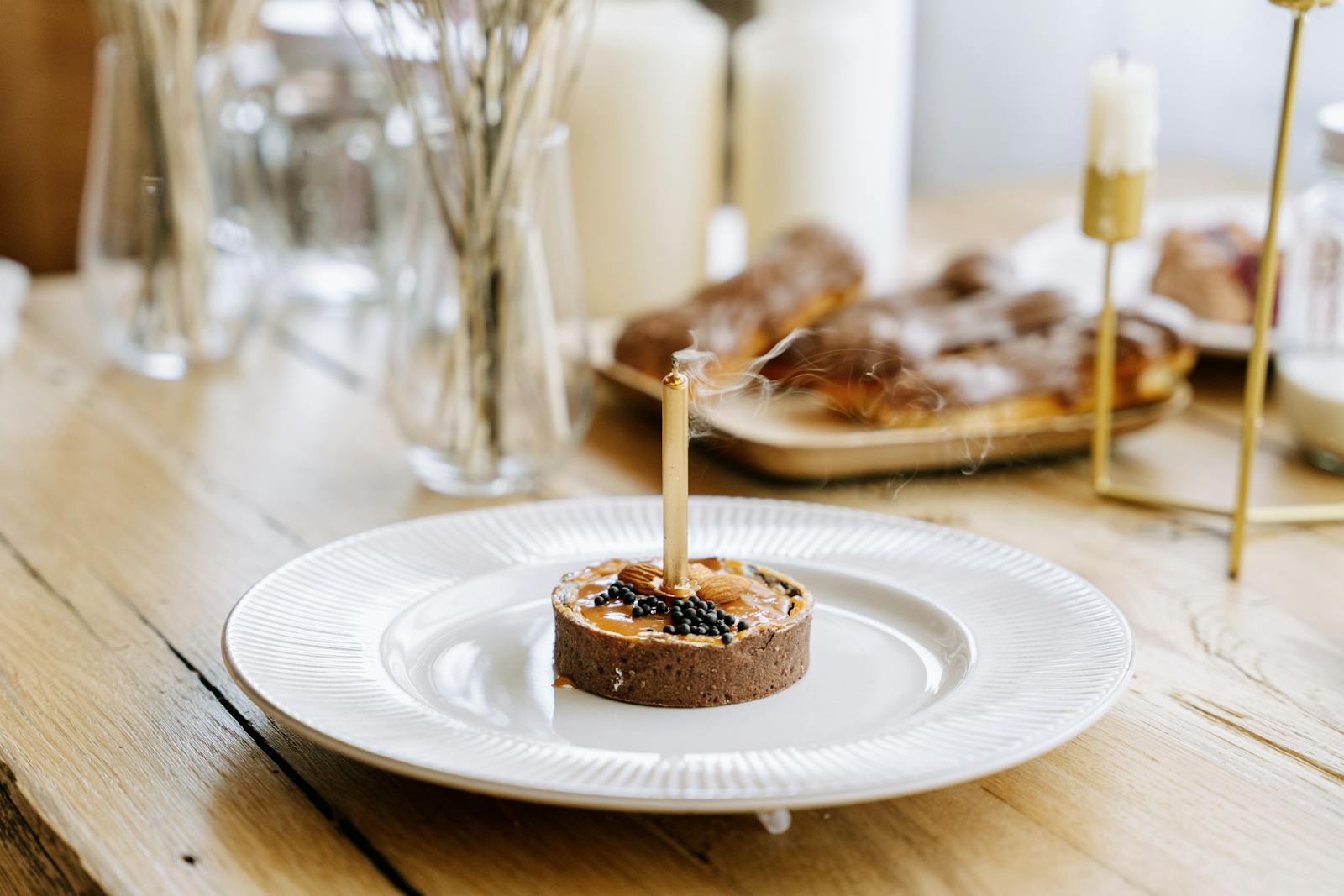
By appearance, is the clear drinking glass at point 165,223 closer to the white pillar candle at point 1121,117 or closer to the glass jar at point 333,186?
the glass jar at point 333,186

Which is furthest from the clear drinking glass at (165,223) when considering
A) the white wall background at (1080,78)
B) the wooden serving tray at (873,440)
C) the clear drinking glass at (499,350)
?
the white wall background at (1080,78)

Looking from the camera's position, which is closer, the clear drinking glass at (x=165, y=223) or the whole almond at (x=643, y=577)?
the whole almond at (x=643, y=577)

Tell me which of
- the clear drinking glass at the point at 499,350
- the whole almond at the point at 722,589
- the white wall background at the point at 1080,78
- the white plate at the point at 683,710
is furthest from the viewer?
the white wall background at the point at 1080,78

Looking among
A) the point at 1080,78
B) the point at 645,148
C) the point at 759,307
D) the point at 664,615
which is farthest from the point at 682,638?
the point at 1080,78

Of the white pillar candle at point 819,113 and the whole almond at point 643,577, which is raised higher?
the white pillar candle at point 819,113

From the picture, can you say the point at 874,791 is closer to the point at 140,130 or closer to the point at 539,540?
the point at 539,540

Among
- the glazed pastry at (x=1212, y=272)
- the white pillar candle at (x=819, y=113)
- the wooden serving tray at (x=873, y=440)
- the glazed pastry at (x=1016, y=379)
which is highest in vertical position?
the white pillar candle at (x=819, y=113)
